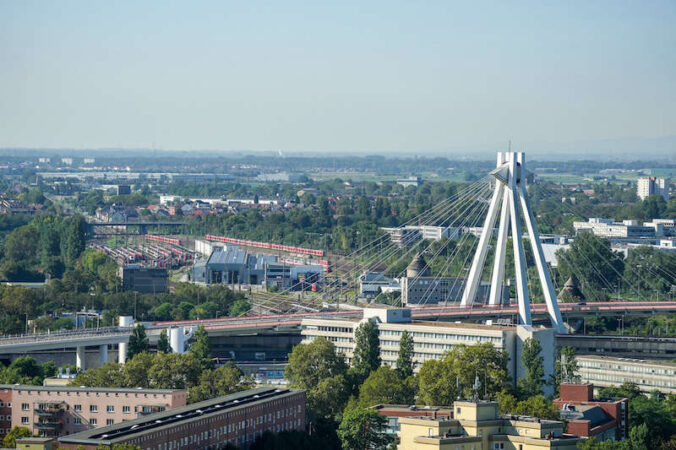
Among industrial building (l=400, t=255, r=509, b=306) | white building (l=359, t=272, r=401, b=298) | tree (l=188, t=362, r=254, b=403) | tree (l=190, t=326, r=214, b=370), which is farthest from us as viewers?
white building (l=359, t=272, r=401, b=298)

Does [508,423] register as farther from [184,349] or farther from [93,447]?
[184,349]

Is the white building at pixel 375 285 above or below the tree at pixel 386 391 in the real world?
below

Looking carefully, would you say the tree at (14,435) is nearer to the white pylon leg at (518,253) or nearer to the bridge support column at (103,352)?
the bridge support column at (103,352)

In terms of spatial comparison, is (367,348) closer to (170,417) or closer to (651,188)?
(170,417)

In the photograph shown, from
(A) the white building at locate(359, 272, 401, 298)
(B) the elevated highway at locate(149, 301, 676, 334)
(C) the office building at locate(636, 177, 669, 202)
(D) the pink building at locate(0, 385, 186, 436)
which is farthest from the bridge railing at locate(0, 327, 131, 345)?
(C) the office building at locate(636, 177, 669, 202)

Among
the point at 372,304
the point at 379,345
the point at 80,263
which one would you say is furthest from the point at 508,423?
the point at 80,263

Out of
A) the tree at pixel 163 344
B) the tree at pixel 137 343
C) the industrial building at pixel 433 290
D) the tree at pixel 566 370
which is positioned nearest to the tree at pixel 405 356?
the tree at pixel 566 370

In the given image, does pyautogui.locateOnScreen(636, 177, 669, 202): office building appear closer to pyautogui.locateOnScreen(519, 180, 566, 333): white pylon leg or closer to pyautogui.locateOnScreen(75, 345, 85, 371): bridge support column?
pyautogui.locateOnScreen(519, 180, 566, 333): white pylon leg
